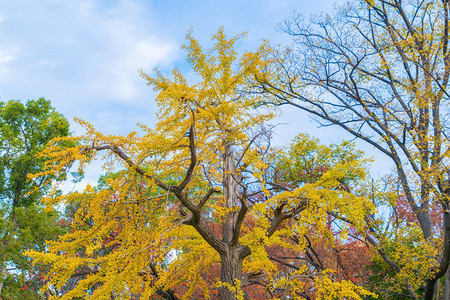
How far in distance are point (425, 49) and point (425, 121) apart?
2095 mm

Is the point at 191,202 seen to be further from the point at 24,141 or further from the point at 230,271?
the point at 24,141

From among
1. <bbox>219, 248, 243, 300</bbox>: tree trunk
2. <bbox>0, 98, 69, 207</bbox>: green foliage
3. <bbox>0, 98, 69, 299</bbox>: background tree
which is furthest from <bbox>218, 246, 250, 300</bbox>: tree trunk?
<bbox>0, 98, 69, 207</bbox>: green foliage

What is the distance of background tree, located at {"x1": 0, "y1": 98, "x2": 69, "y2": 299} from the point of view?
11477 mm

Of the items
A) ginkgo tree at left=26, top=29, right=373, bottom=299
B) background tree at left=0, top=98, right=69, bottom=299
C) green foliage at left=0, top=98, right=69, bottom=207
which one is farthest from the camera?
green foliage at left=0, top=98, right=69, bottom=207

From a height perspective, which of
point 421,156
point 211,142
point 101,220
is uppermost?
point 211,142

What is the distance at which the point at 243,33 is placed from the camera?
8336 millimetres

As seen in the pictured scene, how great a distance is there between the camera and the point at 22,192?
44.9 ft

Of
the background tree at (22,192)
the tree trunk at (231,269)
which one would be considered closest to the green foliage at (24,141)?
the background tree at (22,192)

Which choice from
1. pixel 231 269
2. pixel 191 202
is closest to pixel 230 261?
pixel 231 269

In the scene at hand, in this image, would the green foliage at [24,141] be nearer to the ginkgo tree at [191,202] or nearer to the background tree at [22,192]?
the background tree at [22,192]

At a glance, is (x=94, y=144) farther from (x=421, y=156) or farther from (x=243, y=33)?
(x=421, y=156)

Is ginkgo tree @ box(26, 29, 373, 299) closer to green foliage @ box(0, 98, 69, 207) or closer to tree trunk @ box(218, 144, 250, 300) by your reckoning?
tree trunk @ box(218, 144, 250, 300)

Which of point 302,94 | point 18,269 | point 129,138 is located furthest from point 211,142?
point 18,269

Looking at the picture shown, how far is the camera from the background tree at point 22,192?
11.5m
